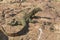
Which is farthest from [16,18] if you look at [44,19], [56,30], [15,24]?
[56,30]

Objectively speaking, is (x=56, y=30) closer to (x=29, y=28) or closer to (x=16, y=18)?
(x=29, y=28)

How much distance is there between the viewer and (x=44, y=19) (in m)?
5.99

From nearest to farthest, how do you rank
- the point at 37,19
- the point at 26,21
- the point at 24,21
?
1. the point at 24,21
2. the point at 26,21
3. the point at 37,19

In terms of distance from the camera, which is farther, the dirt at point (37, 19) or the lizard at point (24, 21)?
the lizard at point (24, 21)

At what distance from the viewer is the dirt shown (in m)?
Result: 5.16

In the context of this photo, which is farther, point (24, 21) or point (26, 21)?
point (26, 21)

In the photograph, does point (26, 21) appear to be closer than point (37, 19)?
Yes

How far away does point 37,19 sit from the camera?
237 inches

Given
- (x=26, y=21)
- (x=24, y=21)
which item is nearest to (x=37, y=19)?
(x=26, y=21)

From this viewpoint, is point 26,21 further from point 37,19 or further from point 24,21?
point 37,19

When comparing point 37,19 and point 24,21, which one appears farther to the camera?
point 37,19

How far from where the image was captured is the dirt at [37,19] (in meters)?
5.16

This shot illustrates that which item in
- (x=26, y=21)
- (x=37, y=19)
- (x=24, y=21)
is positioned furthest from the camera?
(x=37, y=19)

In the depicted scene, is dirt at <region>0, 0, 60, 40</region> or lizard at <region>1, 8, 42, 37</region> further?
lizard at <region>1, 8, 42, 37</region>
